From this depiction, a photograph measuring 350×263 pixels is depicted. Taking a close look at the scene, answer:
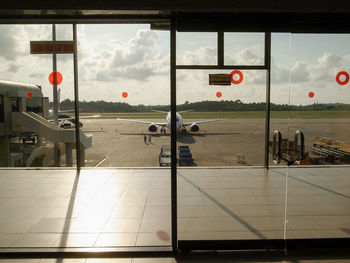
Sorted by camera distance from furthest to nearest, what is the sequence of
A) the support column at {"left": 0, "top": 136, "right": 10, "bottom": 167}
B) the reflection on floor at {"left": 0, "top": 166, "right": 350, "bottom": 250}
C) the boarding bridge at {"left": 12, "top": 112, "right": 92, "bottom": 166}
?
the boarding bridge at {"left": 12, "top": 112, "right": 92, "bottom": 166}, the support column at {"left": 0, "top": 136, "right": 10, "bottom": 167}, the reflection on floor at {"left": 0, "top": 166, "right": 350, "bottom": 250}

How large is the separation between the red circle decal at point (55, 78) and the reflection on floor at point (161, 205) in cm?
197

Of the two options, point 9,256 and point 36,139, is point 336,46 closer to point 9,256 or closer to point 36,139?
point 9,256

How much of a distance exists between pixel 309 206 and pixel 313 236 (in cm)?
109

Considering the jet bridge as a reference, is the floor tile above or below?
below

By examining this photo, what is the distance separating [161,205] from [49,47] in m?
2.67

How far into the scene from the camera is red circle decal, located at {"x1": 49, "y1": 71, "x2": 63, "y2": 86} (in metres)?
5.94

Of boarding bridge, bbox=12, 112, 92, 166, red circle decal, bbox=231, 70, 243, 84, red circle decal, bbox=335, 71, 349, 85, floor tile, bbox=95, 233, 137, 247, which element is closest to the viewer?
floor tile, bbox=95, 233, 137, 247

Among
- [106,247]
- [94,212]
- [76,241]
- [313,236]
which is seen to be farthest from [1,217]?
[313,236]

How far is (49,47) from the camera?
3598mm

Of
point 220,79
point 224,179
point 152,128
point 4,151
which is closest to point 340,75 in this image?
point 220,79

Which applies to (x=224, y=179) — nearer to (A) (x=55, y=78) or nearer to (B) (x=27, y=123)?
(A) (x=55, y=78)

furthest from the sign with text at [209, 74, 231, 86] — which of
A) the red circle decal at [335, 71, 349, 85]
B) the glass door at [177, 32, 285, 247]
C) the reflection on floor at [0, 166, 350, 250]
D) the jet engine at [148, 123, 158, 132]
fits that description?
the jet engine at [148, 123, 158, 132]

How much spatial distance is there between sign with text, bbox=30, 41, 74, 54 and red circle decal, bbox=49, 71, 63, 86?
2.02m

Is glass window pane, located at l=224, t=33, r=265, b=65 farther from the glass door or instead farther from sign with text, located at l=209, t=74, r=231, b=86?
sign with text, located at l=209, t=74, r=231, b=86
